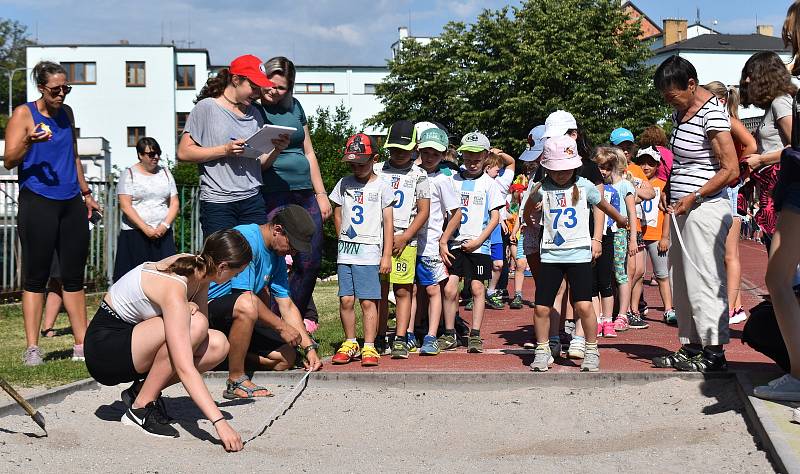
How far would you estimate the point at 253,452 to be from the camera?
5.38 metres

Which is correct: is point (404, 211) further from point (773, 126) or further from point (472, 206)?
point (773, 126)

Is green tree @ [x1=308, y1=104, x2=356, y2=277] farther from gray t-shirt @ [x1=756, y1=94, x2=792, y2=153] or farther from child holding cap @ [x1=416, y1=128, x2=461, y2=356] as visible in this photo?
gray t-shirt @ [x1=756, y1=94, x2=792, y2=153]

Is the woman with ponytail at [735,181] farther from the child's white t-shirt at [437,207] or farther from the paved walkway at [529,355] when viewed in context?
the child's white t-shirt at [437,207]

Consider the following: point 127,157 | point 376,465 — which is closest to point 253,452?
point 376,465

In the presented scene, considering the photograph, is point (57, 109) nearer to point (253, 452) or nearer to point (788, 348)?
point (253, 452)

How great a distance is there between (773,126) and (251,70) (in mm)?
3814

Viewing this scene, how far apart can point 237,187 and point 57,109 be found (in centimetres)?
180

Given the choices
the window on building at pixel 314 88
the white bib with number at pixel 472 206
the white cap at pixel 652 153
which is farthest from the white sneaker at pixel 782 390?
the window on building at pixel 314 88

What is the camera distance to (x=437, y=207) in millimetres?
9016

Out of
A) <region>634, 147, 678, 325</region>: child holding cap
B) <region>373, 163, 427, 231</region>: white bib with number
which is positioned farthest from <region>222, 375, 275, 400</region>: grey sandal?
<region>634, 147, 678, 325</region>: child holding cap

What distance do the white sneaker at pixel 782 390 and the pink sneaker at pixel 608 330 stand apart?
3529 millimetres

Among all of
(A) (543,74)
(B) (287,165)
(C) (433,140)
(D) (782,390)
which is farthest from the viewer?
(A) (543,74)

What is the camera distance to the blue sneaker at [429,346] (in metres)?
8.42

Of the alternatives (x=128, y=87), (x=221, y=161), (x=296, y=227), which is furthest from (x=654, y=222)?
(x=128, y=87)
